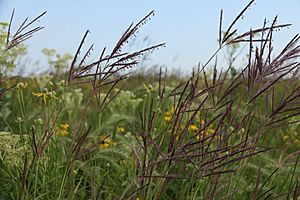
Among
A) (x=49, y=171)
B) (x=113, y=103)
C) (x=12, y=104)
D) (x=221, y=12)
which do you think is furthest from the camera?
(x=12, y=104)

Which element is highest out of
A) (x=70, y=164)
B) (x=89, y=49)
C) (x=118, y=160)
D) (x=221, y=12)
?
(x=221, y=12)

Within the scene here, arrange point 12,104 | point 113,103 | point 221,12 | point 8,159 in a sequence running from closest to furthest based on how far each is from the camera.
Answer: point 221,12
point 8,159
point 113,103
point 12,104

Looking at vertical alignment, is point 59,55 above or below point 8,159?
above

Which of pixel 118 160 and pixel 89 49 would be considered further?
pixel 118 160

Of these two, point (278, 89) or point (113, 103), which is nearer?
point (113, 103)

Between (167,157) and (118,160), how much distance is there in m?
1.15

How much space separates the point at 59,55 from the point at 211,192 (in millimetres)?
3062

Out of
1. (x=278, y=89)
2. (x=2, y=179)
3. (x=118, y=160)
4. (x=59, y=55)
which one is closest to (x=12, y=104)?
(x=59, y=55)

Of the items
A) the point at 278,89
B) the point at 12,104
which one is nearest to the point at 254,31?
the point at 12,104

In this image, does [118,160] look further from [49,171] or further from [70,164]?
[70,164]

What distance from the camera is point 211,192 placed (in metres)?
Result: 1.25

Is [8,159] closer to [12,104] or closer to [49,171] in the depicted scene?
[49,171]

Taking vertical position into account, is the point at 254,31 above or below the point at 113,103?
above

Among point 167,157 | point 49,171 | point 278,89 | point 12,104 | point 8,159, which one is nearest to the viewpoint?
point 167,157
